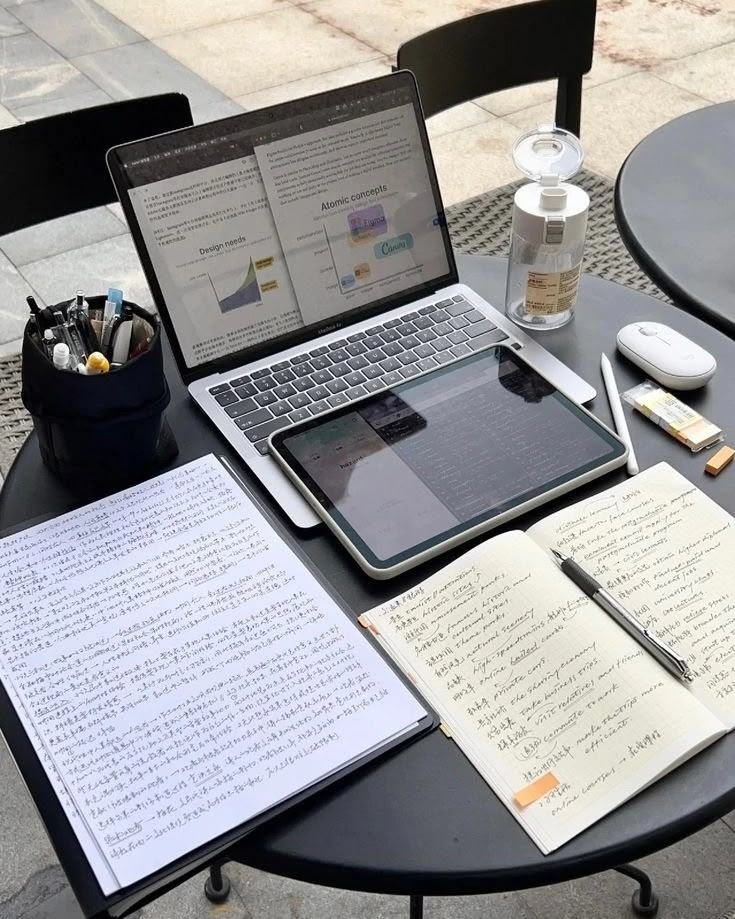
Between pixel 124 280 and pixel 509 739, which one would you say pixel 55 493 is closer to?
pixel 509 739

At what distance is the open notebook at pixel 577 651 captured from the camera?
62cm

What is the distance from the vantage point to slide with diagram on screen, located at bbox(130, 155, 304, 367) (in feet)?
2.87

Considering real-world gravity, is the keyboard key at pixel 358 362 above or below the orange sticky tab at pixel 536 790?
below

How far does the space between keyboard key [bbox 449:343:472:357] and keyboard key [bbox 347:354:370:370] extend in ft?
0.29

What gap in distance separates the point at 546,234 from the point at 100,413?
0.45 metres

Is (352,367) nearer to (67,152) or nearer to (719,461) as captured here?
(719,461)

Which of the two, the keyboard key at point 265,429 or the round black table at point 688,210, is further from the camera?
the round black table at point 688,210

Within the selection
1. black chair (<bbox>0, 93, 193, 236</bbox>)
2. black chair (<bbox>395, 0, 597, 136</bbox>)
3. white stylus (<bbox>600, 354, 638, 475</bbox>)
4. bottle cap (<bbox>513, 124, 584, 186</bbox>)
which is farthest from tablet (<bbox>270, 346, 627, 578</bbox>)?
black chair (<bbox>395, 0, 597, 136</bbox>)

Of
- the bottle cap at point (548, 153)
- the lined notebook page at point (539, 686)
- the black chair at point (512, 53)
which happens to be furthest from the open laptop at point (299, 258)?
the black chair at point (512, 53)

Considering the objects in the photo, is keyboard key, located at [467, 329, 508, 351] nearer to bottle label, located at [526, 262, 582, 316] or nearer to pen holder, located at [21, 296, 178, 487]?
bottle label, located at [526, 262, 582, 316]

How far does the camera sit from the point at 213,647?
2.26 ft

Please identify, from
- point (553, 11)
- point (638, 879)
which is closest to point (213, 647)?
point (638, 879)

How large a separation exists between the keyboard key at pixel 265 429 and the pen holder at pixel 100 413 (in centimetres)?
8

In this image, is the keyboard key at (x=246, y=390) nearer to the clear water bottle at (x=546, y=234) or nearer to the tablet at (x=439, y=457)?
the tablet at (x=439, y=457)
